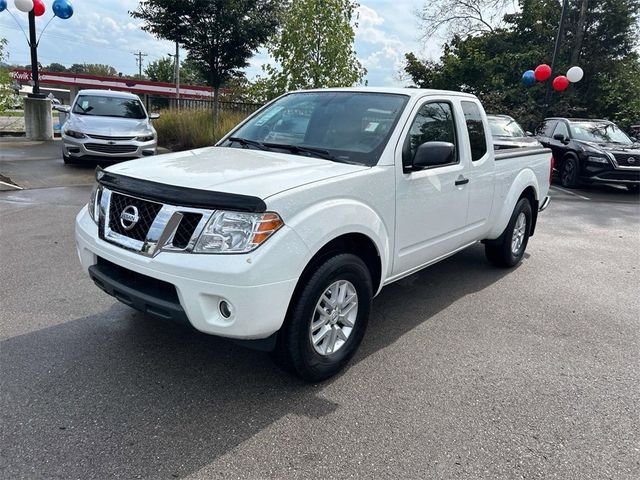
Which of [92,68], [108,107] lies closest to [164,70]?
[92,68]

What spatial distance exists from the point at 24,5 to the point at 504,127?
12895mm

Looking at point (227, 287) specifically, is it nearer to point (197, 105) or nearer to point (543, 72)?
point (197, 105)

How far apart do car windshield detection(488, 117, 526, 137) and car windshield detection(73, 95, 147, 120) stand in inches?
322

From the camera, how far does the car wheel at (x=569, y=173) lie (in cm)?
1246

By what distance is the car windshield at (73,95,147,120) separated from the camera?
11625 millimetres

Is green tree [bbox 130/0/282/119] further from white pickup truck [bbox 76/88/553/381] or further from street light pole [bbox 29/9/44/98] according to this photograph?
white pickup truck [bbox 76/88/553/381]

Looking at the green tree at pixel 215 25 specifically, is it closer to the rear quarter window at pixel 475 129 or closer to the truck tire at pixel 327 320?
the rear quarter window at pixel 475 129

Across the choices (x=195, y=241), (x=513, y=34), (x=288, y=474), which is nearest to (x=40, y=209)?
(x=195, y=241)

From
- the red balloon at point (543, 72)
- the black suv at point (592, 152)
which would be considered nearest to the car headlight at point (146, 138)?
the black suv at point (592, 152)

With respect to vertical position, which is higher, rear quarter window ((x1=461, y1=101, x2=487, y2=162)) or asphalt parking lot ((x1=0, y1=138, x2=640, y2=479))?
rear quarter window ((x1=461, y1=101, x2=487, y2=162))

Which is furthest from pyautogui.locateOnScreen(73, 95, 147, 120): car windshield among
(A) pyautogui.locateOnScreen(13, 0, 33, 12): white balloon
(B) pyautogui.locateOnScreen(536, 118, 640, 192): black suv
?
(B) pyautogui.locateOnScreen(536, 118, 640, 192): black suv

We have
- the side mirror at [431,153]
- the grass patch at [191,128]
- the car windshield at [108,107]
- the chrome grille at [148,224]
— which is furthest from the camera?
the grass patch at [191,128]

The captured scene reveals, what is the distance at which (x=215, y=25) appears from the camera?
15805mm

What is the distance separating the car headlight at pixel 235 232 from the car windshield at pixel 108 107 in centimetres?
1029
